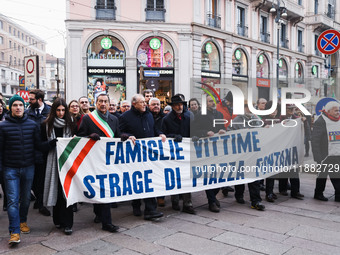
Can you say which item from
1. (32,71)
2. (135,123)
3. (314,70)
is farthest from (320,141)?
(314,70)

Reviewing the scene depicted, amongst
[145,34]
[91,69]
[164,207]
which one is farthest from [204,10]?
[164,207]

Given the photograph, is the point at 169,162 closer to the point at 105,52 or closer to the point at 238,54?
the point at 105,52

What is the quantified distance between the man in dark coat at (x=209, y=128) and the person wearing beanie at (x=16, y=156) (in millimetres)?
2891

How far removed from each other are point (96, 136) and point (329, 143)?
4.49m

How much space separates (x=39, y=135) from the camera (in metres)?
5.10

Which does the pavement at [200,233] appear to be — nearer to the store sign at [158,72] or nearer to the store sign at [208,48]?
the store sign at [158,72]

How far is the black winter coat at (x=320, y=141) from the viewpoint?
6949mm

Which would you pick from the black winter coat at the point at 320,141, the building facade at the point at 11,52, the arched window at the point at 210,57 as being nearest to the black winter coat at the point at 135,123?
the black winter coat at the point at 320,141

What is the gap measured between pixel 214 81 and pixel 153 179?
19.1 metres

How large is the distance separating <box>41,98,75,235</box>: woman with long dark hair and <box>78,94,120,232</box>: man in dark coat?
0.24m

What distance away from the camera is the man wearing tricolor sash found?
690cm

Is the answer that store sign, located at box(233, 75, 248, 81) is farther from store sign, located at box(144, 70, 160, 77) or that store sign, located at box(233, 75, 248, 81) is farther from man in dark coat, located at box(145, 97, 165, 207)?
man in dark coat, located at box(145, 97, 165, 207)

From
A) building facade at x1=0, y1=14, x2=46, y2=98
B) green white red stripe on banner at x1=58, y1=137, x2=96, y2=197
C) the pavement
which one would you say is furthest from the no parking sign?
building facade at x1=0, y1=14, x2=46, y2=98

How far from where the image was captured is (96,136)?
5.30 metres
